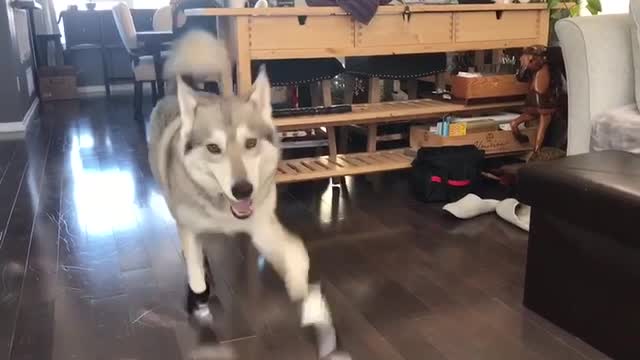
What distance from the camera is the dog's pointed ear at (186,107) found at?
1.64 metres

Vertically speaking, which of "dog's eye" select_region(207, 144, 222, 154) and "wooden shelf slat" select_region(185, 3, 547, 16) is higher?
"wooden shelf slat" select_region(185, 3, 547, 16)

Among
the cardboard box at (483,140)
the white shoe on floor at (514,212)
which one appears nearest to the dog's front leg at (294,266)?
the white shoe on floor at (514,212)

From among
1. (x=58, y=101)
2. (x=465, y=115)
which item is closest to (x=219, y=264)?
(x=465, y=115)

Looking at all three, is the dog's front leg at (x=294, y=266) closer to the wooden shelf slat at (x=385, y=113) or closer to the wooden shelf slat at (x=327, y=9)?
the wooden shelf slat at (x=385, y=113)

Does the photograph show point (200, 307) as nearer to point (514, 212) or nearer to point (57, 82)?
point (514, 212)

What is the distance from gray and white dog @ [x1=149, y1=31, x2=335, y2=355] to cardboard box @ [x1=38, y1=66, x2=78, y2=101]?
5.15m

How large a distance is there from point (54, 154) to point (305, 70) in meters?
1.98

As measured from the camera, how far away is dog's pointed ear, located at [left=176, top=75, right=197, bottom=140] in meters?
1.64

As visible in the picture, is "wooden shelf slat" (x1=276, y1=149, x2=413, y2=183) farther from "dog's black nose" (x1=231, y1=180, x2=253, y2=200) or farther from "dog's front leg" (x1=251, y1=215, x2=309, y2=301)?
"dog's black nose" (x1=231, y1=180, x2=253, y2=200)

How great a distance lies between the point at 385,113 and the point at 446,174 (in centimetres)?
42

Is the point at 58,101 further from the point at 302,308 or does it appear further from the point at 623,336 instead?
the point at 623,336

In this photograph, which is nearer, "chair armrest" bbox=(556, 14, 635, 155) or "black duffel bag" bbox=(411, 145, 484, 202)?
"chair armrest" bbox=(556, 14, 635, 155)

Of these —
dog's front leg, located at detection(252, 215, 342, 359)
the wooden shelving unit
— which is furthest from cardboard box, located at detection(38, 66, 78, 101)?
dog's front leg, located at detection(252, 215, 342, 359)

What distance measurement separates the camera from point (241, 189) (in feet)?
5.13
